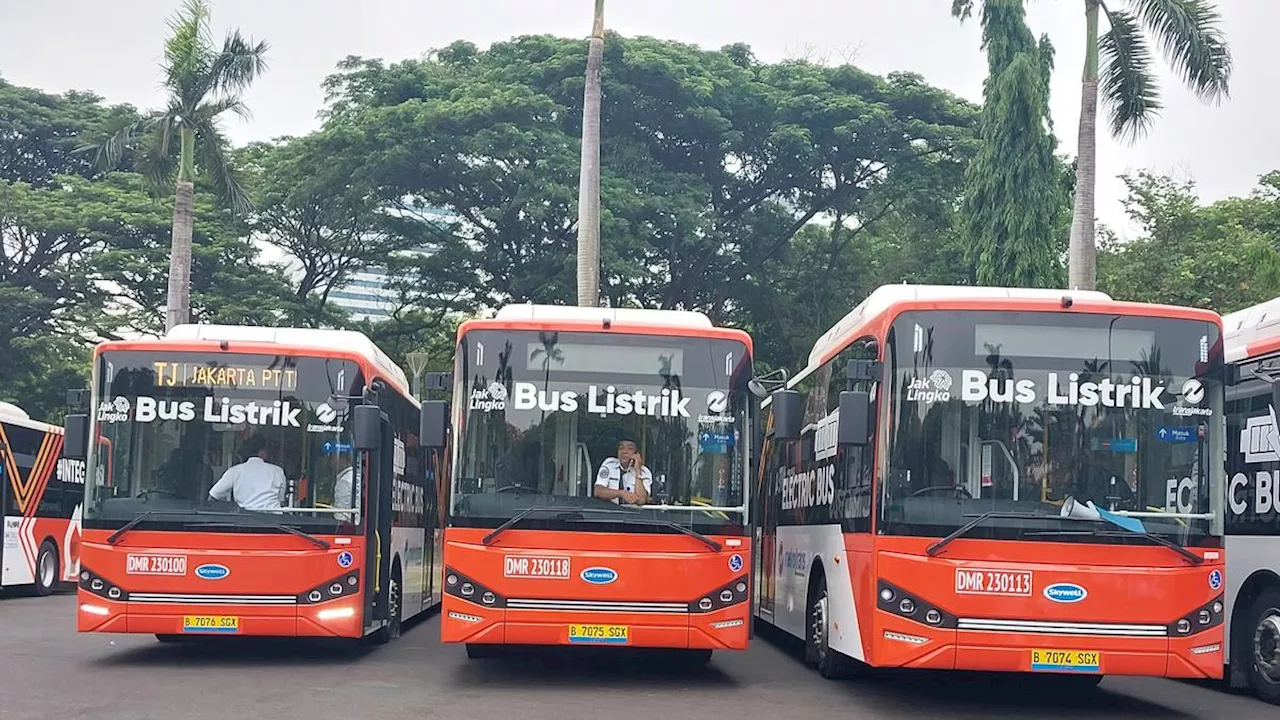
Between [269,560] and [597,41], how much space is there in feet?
44.3

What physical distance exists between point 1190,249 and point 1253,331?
19.6 meters

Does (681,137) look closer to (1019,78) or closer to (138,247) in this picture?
(1019,78)

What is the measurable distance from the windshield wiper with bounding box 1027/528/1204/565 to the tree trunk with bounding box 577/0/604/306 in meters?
13.7

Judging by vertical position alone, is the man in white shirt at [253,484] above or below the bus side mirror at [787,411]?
below

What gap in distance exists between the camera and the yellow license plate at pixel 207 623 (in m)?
13.0

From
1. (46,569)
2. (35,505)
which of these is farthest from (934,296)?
(46,569)

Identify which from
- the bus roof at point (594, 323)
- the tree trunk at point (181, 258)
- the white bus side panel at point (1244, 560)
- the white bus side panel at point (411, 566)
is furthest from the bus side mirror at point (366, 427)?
the tree trunk at point (181, 258)

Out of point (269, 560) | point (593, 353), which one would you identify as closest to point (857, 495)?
point (593, 353)

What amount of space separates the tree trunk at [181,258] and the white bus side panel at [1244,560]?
18.3 meters

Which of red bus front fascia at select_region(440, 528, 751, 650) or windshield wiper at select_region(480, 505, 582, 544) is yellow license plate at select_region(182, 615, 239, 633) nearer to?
red bus front fascia at select_region(440, 528, 751, 650)

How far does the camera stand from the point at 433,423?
11.9 meters

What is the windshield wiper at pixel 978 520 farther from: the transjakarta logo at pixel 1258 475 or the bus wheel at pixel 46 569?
the bus wheel at pixel 46 569

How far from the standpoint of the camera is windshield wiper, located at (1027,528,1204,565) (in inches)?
410

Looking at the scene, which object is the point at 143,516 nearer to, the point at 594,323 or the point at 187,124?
the point at 594,323
